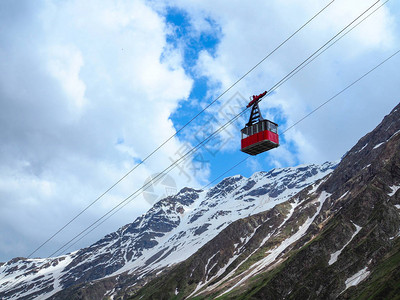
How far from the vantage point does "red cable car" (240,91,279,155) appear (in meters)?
44.4

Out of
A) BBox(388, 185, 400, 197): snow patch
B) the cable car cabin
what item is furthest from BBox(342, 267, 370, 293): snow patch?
the cable car cabin

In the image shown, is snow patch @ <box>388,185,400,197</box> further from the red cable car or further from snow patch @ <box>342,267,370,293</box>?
the red cable car

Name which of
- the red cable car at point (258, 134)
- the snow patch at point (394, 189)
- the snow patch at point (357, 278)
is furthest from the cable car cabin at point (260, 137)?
Result: the snow patch at point (394, 189)

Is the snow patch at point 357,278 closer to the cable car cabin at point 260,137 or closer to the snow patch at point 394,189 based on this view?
the snow patch at point 394,189

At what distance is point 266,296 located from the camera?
146 metres

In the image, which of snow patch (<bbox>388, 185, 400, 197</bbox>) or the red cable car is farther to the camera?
snow patch (<bbox>388, 185, 400, 197</bbox>)

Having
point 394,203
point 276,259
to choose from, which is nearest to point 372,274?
point 394,203

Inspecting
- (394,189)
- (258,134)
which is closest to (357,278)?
(394,189)

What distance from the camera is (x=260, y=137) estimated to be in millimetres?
44750

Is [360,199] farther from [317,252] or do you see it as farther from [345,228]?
[317,252]

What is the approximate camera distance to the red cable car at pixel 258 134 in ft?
146

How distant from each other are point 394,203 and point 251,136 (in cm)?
13611

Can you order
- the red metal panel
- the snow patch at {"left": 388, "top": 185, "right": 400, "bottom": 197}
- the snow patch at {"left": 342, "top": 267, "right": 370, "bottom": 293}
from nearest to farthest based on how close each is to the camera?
the red metal panel → the snow patch at {"left": 342, "top": 267, "right": 370, "bottom": 293} → the snow patch at {"left": 388, "top": 185, "right": 400, "bottom": 197}

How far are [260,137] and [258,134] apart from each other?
575 mm
